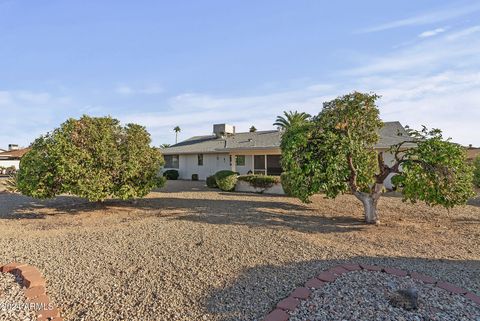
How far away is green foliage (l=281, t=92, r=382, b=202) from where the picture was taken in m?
8.07

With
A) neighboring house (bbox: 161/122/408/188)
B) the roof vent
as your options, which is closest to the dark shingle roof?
neighboring house (bbox: 161/122/408/188)

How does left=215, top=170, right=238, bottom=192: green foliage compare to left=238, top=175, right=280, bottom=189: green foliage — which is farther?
left=215, top=170, right=238, bottom=192: green foliage

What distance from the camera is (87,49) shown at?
1198cm

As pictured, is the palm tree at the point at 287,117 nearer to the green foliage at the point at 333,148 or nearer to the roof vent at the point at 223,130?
the roof vent at the point at 223,130

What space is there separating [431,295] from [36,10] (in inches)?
503

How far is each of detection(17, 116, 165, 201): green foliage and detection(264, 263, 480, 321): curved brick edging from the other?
25.4 ft

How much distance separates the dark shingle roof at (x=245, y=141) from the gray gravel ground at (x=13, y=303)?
1590 cm

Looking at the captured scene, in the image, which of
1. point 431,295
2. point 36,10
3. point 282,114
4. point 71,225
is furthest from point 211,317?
point 282,114

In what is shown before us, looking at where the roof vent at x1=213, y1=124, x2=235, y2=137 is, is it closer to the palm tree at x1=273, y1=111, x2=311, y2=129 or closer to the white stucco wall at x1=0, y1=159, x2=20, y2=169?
the palm tree at x1=273, y1=111, x2=311, y2=129

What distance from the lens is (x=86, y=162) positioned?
9219 millimetres

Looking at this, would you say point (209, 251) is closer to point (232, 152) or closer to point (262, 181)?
point (262, 181)

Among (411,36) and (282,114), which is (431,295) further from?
(282,114)

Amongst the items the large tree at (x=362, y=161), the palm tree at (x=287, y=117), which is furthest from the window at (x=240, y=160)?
the large tree at (x=362, y=161)

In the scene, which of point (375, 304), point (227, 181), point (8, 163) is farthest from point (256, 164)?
point (8, 163)
